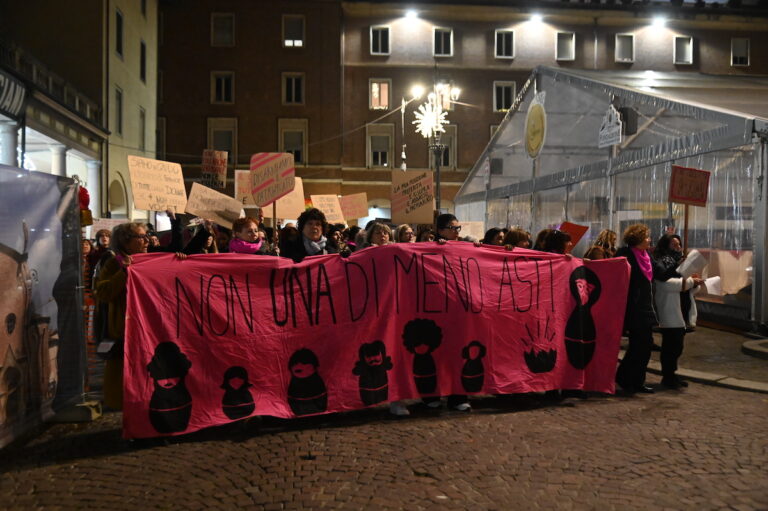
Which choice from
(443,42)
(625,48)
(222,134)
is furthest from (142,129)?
(625,48)

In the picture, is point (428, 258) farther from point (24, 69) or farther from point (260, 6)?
point (260, 6)

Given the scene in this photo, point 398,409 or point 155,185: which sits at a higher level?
point 155,185

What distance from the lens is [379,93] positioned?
40625 millimetres

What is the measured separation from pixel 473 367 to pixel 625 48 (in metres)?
41.3

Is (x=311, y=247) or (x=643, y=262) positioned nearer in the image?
(x=311, y=247)

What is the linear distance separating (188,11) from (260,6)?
4141mm

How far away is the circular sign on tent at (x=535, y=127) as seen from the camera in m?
17.9

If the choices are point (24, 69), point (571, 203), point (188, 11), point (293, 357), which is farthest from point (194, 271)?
point (188, 11)

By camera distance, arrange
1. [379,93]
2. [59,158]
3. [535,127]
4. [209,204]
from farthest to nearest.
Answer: [379,93]
[59,158]
[535,127]
[209,204]

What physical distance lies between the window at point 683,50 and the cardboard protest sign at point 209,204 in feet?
134

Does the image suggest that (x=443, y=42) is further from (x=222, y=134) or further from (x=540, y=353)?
(x=540, y=353)

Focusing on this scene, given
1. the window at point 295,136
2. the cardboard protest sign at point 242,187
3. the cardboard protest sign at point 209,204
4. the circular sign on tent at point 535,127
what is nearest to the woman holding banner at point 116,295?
the cardboard protest sign at point 209,204

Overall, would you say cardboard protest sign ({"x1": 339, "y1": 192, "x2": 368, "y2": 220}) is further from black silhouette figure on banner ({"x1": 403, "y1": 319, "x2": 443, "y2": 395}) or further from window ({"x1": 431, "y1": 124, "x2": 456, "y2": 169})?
window ({"x1": 431, "y1": 124, "x2": 456, "y2": 169})

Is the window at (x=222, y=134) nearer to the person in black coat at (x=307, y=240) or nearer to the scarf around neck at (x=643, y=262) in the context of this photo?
the person in black coat at (x=307, y=240)
